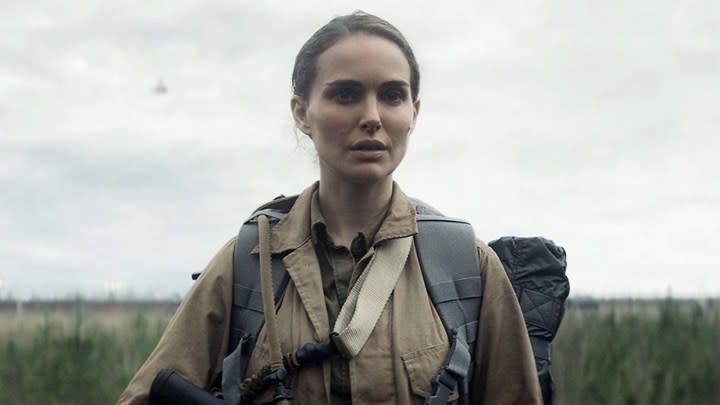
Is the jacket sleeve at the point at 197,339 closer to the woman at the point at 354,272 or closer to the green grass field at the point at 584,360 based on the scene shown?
the woman at the point at 354,272

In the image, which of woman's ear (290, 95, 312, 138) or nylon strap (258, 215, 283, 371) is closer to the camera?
nylon strap (258, 215, 283, 371)

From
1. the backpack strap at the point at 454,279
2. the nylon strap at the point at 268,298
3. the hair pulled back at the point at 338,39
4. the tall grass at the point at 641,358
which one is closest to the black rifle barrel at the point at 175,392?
the nylon strap at the point at 268,298

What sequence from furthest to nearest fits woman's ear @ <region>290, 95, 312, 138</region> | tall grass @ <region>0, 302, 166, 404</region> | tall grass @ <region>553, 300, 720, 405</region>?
1. tall grass @ <region>0, 302, 166, 404</region>
2. tall grass @ <region>553, 300, 720, 405</region>
3. woman's ear @ <region>290, 95, 312, 138</region>

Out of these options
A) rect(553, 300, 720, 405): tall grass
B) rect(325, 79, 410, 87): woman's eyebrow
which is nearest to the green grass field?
rect(553, 300, 720, 405): tall grass

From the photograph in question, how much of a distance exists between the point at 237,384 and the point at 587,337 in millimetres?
8093

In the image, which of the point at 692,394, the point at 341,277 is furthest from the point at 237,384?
the point at 692,394

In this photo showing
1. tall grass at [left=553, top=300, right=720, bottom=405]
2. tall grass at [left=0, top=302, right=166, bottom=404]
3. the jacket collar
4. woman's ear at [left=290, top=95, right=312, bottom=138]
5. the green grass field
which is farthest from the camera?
tall grass at [left=0, top=302, right=166, bottom=404]

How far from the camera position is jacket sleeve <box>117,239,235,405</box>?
2.74 metres

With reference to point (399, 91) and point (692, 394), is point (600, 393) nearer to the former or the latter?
point (692, 394)

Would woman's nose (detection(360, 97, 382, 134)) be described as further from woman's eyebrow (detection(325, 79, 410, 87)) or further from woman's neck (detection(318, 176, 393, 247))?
woman's neck (detection(318, 176, 393, 247))

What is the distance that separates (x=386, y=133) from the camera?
8.48ft

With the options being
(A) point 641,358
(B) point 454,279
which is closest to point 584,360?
(A) point 641,358

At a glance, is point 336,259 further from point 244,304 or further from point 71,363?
point 71,363

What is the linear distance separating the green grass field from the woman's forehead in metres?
5.06
